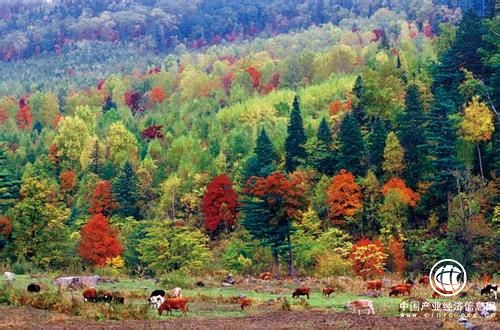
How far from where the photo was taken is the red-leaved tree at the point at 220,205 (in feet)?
270

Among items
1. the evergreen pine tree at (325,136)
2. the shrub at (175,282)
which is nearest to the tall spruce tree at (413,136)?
the evergreen pine tree at (325,136)

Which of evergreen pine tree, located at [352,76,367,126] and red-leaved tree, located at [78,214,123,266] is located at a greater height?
evergreen pine tree, located at [352,76,367,126]

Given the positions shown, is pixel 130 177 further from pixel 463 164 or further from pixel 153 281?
pixel 153 281

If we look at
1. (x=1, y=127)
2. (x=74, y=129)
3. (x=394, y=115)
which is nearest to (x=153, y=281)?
(x=394, y=115)

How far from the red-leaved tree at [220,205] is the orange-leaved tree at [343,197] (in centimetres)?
1265

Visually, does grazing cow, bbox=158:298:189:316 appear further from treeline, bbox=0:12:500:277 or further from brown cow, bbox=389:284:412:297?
treeline, bbox=0:12:500:277

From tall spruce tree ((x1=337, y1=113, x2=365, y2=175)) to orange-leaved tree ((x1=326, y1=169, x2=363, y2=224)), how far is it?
15.9 feet

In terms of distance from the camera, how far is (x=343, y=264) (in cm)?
5816

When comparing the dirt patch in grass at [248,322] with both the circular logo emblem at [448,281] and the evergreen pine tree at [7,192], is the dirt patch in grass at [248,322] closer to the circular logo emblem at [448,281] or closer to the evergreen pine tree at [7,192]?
the circular logo emblem at [448,281]

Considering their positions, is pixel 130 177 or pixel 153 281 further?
pixel 130 177

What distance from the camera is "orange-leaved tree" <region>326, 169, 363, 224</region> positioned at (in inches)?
2867

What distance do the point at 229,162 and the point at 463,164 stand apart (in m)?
42.2

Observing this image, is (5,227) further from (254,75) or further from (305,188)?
(254,75)

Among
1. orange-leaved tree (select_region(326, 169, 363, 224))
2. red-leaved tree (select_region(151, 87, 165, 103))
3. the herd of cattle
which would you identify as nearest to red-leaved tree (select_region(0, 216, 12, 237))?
orange-leaved tree (select_region(326, 169, 363, 224))
